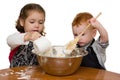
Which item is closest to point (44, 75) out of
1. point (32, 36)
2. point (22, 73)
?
point (22, 73)

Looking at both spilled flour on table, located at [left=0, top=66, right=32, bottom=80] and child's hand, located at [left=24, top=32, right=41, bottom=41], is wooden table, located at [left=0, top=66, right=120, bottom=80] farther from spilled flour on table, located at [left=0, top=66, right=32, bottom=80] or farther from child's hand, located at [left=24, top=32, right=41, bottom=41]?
child's hand, located at [left=24, top=32, right=41, bottom=41]

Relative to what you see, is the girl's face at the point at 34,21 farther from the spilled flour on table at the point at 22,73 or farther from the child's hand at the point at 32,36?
the spilled flour on table at the point at 22,73

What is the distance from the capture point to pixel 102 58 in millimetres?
1814

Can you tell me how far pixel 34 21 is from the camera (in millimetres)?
1911

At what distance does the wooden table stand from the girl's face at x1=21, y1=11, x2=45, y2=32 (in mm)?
373

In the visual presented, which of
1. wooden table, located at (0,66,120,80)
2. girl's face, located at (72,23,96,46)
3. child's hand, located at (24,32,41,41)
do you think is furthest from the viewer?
girl's face, located at (72,23,96,46)

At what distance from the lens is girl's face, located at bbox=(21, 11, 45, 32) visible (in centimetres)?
190

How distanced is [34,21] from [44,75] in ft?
1.74

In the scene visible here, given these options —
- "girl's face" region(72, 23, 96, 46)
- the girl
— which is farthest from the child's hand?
"girl's face" region(72, 23, 96, 46)

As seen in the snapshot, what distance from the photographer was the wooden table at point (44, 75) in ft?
4.82

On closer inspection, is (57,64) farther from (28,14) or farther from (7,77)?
(28,14)

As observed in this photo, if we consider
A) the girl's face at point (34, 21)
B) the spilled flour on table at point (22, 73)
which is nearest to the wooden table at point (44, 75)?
the spilled flour on table at point (22, 73)

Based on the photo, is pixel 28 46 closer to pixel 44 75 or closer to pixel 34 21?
pixel 34 21

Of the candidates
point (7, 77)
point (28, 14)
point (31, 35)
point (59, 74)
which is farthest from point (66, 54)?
point (28, 14)
